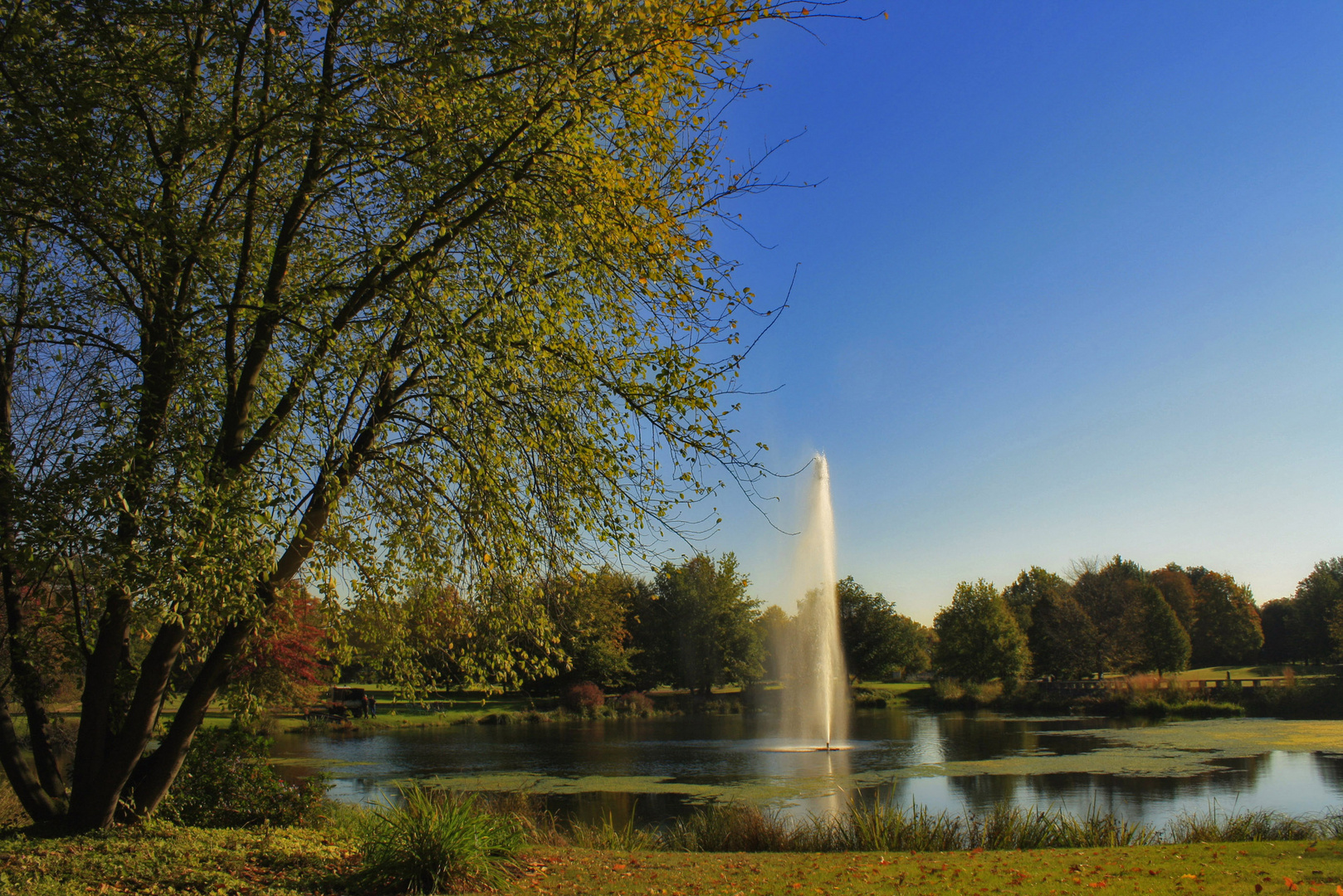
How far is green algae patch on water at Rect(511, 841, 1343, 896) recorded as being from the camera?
7562 mm

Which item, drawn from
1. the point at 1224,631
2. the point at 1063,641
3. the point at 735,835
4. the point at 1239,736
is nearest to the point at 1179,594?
the point at 1224,631

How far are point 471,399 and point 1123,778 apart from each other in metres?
19.4

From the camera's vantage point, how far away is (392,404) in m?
8.21

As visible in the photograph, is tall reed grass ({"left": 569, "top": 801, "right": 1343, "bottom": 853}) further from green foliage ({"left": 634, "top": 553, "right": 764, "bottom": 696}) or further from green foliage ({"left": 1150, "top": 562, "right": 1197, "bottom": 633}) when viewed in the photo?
green foliage ({"left": 1150, "top": 562, "right": 1197, "bottom": 633})

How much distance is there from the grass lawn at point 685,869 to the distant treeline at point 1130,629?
44100 millimetres

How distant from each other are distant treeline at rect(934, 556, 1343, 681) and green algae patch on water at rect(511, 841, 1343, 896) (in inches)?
1717

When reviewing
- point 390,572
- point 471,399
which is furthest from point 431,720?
point 471,399

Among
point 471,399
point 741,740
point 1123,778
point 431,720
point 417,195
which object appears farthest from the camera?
point 431,720

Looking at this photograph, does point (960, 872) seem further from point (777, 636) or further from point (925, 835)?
point (777, 636)

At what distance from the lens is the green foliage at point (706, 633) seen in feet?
177

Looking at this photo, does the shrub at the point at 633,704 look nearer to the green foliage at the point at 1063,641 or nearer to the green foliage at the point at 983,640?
the green foliage at the point at 983,640

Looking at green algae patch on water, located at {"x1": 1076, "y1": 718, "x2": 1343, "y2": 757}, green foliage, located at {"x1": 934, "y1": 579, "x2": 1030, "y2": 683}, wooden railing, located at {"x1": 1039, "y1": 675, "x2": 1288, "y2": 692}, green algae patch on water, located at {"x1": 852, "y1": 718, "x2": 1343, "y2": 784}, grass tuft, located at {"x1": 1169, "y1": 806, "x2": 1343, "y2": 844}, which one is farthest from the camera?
green foliage, located at {"x1": 934, "y1": 579, "x2": 1030, "y2": 683}

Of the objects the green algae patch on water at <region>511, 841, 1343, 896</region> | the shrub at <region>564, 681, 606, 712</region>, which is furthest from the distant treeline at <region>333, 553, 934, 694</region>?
the green algae patch on water at <region>511, 841, 1343, 896</region>

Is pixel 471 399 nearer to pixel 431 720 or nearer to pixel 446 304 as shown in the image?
pixel 446 304
